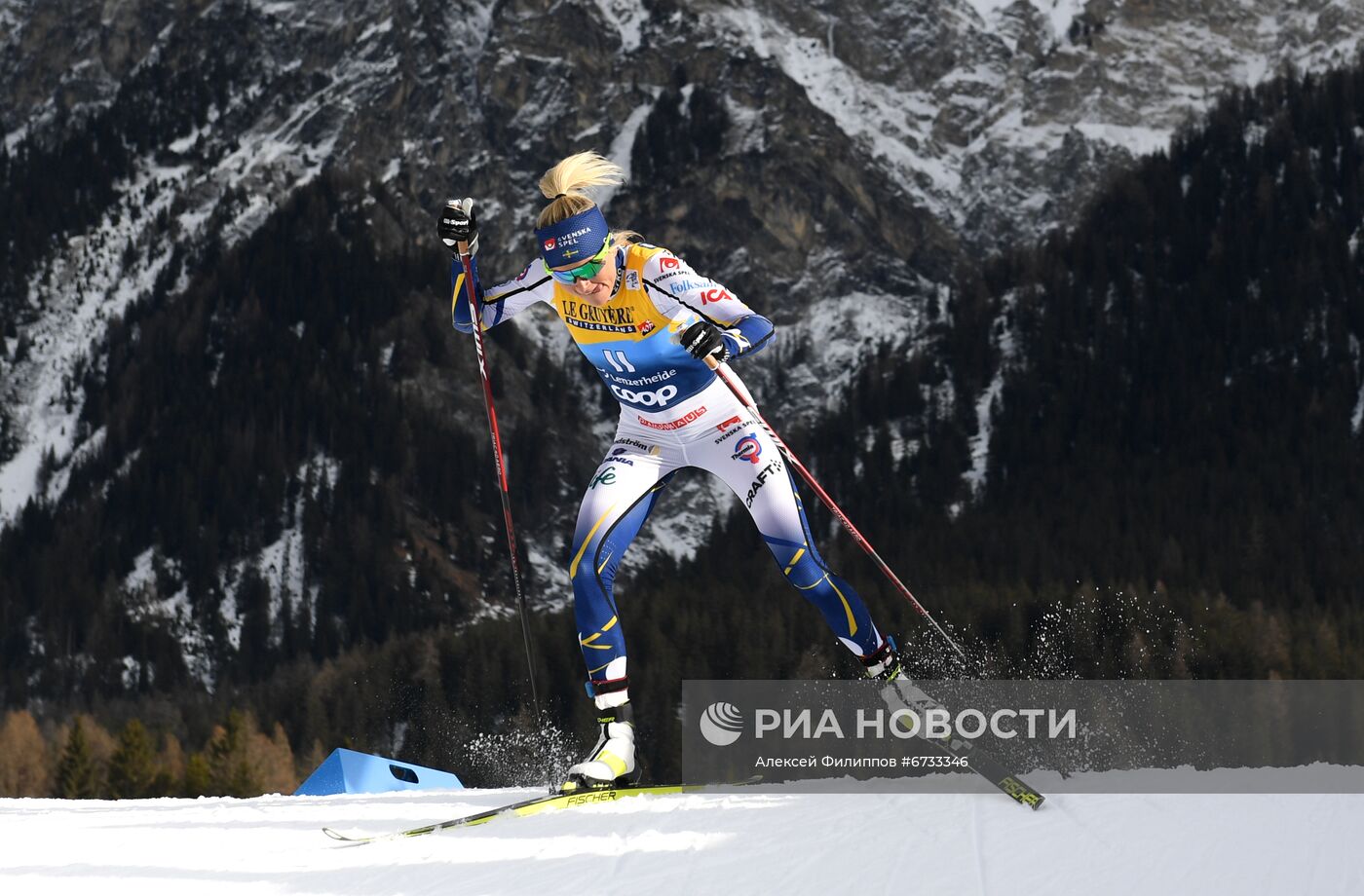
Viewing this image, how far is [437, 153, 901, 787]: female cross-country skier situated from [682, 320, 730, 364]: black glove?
0.03 ft

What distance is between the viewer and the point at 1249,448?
117m

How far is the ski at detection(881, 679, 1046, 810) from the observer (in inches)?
280

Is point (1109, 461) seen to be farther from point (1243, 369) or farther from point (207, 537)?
point (207, 537)

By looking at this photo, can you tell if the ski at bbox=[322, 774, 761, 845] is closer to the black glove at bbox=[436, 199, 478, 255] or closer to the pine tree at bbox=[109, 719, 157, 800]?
the black glove at bbox=[436, 199, 478, 255]

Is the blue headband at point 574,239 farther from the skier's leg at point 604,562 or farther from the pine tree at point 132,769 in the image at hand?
the pine tree at point 132,769

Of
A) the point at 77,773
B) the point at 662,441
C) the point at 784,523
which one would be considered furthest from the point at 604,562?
the point at 77,773

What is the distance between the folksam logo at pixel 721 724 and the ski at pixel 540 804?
242 millimetres

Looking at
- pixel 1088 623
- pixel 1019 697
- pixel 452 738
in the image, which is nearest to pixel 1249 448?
pixel 1088 623

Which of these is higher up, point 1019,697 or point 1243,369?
point 1019,697

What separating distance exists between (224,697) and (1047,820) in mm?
99592

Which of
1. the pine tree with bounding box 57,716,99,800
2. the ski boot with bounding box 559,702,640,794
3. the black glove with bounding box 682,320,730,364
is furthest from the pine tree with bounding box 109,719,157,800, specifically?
the black glove with bounding box 682,320,730,364

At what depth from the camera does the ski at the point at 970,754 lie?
712 cm

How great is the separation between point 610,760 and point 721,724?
2.01 ft

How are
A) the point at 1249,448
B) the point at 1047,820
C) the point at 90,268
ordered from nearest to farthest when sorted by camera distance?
the point at 1047,820
the point at 1249,448
the point at 90,268
